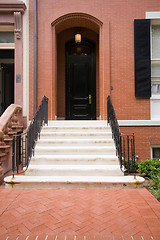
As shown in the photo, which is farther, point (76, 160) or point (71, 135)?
point (71, 135)

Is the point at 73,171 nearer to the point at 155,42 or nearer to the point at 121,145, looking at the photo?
→ the point at 121,145

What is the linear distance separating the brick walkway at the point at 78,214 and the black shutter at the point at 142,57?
3.86 m

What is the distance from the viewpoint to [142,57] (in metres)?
6.47

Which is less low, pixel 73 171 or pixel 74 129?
pixel 74 129

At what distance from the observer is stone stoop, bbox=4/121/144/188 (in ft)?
12.3

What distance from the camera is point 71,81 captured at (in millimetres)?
7859

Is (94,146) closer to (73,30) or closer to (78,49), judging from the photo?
(78,49)

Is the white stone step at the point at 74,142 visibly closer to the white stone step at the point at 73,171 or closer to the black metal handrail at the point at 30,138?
the black metal handrail at the point at 30,138

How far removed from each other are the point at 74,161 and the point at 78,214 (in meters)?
1.82

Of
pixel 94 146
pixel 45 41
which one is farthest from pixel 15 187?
pixel 45 41

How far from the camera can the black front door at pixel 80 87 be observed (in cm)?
787

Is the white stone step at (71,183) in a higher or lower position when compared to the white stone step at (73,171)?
lower

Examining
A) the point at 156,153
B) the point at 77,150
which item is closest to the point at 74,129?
the point at 77,150

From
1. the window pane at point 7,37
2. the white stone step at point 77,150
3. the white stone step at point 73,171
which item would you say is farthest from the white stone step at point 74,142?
the window pane at point 7,37
